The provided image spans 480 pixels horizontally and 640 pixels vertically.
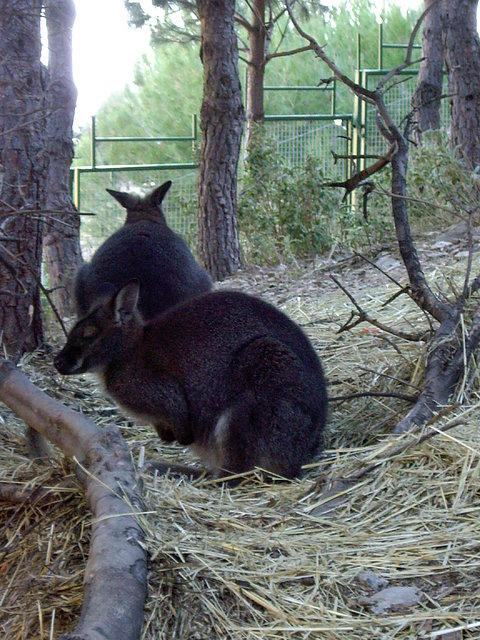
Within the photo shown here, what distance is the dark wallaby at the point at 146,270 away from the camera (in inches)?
230

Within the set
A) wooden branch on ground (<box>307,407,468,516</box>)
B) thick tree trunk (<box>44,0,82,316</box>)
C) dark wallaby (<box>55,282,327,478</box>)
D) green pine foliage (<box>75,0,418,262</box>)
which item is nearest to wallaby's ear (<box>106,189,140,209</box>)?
thick tree trunk (<box>44,0,82,316</box>)

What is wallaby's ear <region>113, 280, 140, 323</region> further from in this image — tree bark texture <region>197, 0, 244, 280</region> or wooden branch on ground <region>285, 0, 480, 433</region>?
tree bark texture <region>197, 0, 244, 280</region>

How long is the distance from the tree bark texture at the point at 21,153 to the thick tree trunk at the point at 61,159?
2.98 m

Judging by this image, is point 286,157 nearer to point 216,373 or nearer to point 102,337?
point 102,337

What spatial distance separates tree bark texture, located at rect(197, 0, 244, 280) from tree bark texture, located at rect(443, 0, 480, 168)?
2797mm

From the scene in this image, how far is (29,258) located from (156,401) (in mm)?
1812

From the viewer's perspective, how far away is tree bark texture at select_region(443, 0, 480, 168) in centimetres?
1095

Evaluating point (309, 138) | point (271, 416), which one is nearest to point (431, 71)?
point (309, 138)

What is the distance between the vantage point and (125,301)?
4801 millimetres

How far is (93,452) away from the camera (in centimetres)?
339

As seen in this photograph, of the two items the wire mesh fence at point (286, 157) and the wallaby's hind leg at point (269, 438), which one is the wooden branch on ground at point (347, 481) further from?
the wire mesh fence at point (286, 157)

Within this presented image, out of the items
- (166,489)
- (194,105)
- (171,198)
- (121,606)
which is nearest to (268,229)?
(171,198)

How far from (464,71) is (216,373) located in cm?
782

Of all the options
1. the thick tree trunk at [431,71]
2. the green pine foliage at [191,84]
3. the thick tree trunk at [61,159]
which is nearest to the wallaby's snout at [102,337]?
the thick tree trunk at [61,159]
